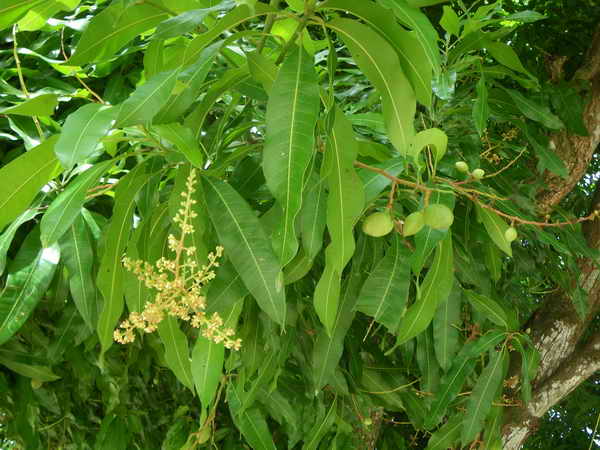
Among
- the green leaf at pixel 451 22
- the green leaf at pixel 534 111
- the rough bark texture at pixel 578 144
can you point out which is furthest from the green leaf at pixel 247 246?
the rough bark texture at pixel 578 144

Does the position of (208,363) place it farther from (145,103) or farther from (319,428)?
(319,428)

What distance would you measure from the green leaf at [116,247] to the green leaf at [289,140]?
0.94 ft

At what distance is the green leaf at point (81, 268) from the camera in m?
1.23

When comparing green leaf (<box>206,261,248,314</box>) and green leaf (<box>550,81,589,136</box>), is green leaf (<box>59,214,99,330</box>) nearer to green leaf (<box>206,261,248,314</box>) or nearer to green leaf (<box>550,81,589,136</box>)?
green leaf (<box>206,261,248,314</box>)

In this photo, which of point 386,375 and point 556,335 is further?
point 556,335

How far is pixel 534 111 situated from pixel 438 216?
80 cm

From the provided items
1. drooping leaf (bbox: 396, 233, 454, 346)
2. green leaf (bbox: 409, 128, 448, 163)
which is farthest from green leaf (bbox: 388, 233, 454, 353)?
green leaf (bbox: 409, 128, 448, 163)

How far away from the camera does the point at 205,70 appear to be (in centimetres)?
87

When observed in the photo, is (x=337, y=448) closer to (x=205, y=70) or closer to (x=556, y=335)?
(x=556, y=335)

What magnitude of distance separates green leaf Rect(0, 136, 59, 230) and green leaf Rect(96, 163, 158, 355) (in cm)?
11

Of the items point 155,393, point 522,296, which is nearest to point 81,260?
point 155,393

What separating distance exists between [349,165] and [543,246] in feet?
4.44

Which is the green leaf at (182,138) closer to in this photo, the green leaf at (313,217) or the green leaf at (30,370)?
the green leaf at (313,217)

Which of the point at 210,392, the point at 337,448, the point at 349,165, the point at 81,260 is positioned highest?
the point at 349,165
